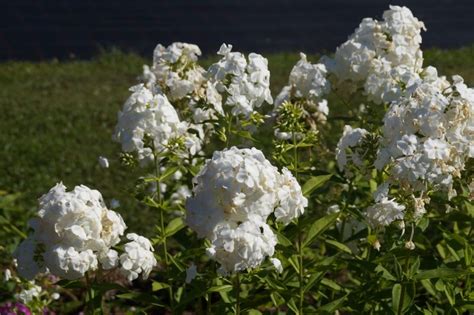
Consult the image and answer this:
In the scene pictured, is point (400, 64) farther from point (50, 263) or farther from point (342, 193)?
point (50, 263)

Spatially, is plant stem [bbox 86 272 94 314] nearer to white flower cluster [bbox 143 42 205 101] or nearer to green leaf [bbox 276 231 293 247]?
green leaf [bbox 276 231 293 247]

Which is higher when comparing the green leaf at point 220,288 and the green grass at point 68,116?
the green leaf at point 220,288

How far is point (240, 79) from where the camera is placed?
3092mm

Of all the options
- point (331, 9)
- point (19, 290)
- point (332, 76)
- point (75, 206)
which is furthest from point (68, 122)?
point (331, 9)

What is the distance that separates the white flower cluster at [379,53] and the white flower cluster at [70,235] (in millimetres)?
1229

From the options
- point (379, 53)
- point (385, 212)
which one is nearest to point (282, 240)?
point (385, 212)

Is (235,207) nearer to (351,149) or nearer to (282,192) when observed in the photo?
(282,192)

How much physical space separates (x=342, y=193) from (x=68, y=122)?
4203 millimetres

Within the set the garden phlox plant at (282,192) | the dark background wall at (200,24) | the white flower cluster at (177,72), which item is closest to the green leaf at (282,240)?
the garden phlox plant at (282,192)

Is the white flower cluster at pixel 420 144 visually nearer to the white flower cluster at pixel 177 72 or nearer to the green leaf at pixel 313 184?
the green leaf at pixel 313 184

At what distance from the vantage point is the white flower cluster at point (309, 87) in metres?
3.48

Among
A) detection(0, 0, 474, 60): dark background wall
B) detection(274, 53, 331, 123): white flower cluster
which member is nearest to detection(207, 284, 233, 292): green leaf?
detection(274, 53, 331, 123): white flower cluster

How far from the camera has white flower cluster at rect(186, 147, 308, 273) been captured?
90.9 inches

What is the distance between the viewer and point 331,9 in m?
12.9
